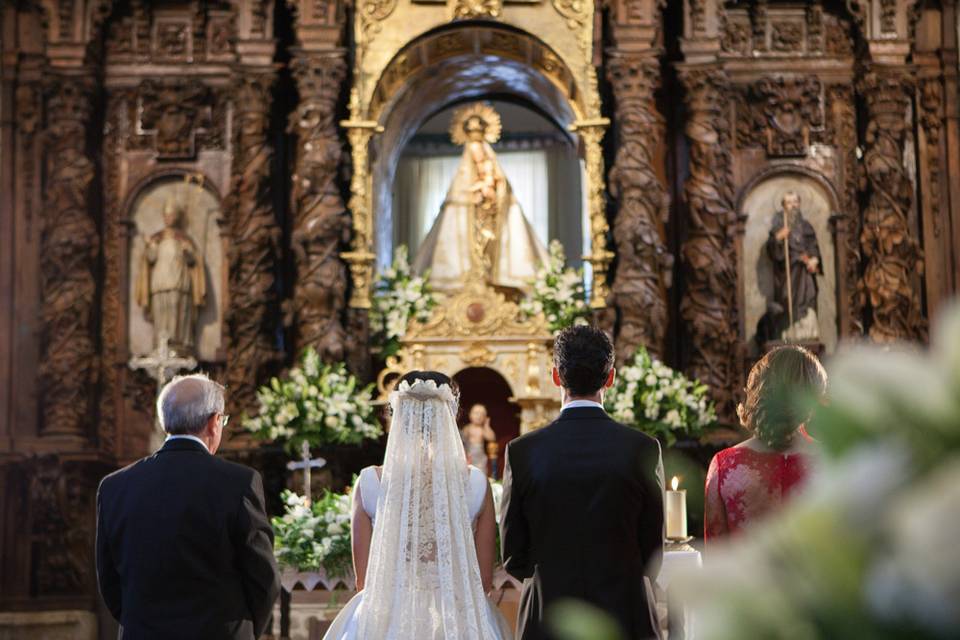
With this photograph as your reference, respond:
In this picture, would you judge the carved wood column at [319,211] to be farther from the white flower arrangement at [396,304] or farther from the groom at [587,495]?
the groom at [587,495]

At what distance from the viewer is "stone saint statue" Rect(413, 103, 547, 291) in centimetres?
1267

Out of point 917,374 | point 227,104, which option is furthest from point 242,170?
point 917,374

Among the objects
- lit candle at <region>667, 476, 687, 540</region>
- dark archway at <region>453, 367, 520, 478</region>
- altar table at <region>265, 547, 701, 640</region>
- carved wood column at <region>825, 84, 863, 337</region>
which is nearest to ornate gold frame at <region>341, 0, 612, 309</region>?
dark archway at <region>453, 367, 520, 478</region>

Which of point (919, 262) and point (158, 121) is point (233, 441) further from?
point (919, 262)

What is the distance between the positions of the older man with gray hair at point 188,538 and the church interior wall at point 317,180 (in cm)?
701

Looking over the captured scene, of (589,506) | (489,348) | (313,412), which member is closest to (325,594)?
(313,412)

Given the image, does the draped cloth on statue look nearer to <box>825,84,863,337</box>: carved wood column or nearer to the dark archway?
the dark archway

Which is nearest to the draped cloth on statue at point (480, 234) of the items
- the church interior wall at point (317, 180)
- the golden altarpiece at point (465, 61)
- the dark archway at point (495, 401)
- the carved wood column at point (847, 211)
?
the golden altarpiece at point (465, 61)

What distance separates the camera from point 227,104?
1245 cm

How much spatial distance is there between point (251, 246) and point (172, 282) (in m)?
0.84

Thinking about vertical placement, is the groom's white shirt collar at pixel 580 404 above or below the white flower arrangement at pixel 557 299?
below

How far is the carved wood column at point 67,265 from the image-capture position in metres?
11.7

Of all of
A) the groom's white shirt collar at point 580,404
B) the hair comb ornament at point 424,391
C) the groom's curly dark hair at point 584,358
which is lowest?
the groom's white shirt collar at point 580,404

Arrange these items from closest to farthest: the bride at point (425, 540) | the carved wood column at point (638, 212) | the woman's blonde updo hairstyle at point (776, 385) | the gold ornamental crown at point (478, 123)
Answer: the woman's blonde updo hairstyle at point (776, 385) → the bride at point (425, 540) → the carved wood column at point (638, 212) → the gold ornamental crown at point (478, 123)
